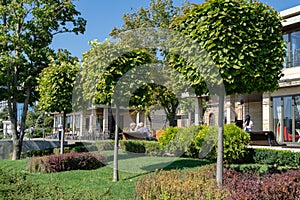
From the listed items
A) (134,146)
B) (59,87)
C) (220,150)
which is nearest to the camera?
(220,150)

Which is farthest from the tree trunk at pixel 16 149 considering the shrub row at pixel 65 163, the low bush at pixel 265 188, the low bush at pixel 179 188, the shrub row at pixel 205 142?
the low bush at pixel 265 188

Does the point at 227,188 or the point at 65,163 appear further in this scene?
the point at 65,163

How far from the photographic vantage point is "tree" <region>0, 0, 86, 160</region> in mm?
15367

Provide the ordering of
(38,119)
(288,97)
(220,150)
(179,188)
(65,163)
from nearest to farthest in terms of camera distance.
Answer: (179,188), (220,150), (65,163), (288,97), (38,119)

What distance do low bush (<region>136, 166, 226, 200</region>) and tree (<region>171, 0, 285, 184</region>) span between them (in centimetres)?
55

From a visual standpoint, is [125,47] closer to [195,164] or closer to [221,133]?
[221,133]

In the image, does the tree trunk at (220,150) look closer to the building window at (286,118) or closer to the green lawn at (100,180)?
the green lawn at (100,180)

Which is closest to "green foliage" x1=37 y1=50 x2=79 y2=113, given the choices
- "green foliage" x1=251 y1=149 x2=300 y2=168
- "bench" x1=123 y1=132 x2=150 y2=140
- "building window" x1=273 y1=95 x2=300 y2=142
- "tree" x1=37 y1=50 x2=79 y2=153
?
"tree" x1=37 y1=50 x2=79 y2=153

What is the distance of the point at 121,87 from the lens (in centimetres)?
811

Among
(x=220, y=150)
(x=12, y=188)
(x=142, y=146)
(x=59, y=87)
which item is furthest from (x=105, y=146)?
(x=220, y=150)

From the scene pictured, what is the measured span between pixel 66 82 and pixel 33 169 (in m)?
3.13

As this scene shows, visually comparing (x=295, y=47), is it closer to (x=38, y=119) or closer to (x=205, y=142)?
(x=205, y=142)

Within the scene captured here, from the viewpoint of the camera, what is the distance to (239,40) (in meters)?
5.36

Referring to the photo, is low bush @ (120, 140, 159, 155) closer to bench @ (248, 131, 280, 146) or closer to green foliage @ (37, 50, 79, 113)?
green foliage @ (37, 50, 79, 113)
